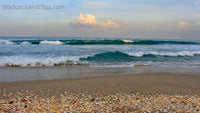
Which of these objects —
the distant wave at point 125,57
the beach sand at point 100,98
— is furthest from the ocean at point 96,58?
the beach sand at point 100,98

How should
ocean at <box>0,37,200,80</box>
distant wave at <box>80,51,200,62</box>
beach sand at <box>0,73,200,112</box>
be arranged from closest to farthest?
1. beach sand at <box>0,73,200,112</box>
2. ocean at <box>0,37,200,80</box>
3. distant wave at <box>80,51,200,62</box>

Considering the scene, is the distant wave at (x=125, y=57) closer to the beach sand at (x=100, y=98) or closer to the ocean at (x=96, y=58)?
the ocean at (x=96, y=58)

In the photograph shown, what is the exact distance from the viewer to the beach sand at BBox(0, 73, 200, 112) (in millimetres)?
3496

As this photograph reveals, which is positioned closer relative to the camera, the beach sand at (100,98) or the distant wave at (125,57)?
the beach sand at (100,98)

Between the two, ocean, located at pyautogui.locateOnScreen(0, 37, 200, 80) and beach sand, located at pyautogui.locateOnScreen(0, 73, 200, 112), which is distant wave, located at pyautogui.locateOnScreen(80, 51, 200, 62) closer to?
ocean, located at pyautogui.locateOnScreen(0, 37, 200, 80)

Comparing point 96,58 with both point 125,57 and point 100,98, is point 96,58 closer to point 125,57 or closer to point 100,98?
point 125,57

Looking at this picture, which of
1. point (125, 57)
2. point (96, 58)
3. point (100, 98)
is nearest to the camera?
point (100, 98)

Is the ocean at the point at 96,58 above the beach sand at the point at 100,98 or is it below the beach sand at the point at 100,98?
above

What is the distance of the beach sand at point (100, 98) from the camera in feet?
11.5

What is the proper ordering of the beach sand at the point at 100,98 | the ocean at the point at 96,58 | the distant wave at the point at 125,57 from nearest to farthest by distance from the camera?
1. the beach sand at the point at 100,98
2. the ocean at the point at 96,58
3. the distant wave at the point at 125,57

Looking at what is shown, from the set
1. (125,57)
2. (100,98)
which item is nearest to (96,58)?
(125,57)

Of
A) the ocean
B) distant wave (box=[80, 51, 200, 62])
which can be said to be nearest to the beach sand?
the ocean

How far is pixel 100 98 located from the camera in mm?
4105

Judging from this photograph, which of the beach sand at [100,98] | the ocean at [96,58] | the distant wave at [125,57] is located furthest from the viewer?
the distant wave at [125,57]
